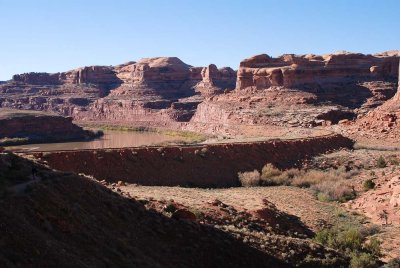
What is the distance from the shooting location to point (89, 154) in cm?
2664

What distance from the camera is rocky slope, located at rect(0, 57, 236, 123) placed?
8780 cm

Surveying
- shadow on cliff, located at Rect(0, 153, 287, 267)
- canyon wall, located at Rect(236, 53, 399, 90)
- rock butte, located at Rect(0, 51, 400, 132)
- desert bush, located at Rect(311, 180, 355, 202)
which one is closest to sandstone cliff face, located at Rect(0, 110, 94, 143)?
rock butte, located at Rect(0, 51, 400, 132)

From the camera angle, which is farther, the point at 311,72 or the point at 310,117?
the point at 311,72

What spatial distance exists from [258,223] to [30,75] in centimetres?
10469

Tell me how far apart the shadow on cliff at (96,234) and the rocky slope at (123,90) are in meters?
65.2

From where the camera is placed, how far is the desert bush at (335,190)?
83.0 ft

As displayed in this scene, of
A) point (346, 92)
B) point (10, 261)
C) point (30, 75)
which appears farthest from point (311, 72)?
point (30, 75)

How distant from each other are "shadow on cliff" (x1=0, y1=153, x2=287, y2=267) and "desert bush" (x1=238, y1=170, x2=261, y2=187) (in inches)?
523

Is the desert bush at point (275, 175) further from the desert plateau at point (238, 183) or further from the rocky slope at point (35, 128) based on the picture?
the rocky slope at point (35, 128)

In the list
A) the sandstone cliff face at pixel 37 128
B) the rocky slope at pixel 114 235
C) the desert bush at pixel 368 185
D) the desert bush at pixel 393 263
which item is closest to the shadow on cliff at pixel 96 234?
the rocky slope at pixel 114 235

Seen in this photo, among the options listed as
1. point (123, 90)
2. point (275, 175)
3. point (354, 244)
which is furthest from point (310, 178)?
point (123, 90)

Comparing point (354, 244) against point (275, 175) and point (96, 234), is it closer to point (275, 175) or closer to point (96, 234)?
point (96, 234)

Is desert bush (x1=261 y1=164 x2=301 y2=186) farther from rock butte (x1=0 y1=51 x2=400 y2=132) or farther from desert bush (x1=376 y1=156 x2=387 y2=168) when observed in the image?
rock butte (x1=0 y1=51 x2=400 y2=132)

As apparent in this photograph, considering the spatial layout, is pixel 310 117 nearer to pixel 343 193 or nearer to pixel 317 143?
pixel 317 143
